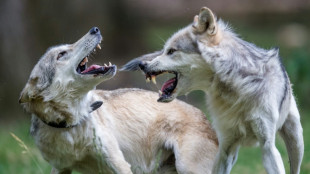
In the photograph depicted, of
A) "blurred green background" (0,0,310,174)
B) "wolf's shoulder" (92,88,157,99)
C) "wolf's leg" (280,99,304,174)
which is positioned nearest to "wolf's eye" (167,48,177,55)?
"wolf's shoulder" (92,88,157,99)

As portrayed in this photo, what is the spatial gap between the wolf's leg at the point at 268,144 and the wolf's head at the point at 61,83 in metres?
1.69

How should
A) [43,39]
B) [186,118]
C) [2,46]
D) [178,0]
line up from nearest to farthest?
[186,118] < [2,46] < [43,39] < [178,0]

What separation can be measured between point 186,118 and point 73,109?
1.38 metres

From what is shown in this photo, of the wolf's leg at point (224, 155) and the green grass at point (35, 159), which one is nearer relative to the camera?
the wolf's leg at point (224, 155)

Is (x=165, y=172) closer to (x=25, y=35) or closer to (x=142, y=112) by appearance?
(x=142, y=112)

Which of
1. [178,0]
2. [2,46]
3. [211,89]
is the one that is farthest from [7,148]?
[178,0]

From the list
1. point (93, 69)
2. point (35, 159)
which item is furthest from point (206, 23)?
point (35, 159)

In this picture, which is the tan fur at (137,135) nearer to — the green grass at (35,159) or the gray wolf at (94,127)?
the gray wolf at (94,127)

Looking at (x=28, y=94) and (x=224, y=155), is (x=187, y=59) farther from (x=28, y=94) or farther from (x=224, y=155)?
(x=28, y=94)

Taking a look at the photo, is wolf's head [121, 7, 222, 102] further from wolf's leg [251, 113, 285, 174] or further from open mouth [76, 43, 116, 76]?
wolf's leg [251, 113, 285, 174]

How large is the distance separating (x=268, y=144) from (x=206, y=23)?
143 cm

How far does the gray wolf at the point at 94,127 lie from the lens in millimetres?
6605

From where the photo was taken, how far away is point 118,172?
6.48 meters

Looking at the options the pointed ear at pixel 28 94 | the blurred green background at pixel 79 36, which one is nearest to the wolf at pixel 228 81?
the pointed ear at pixel 28 94
